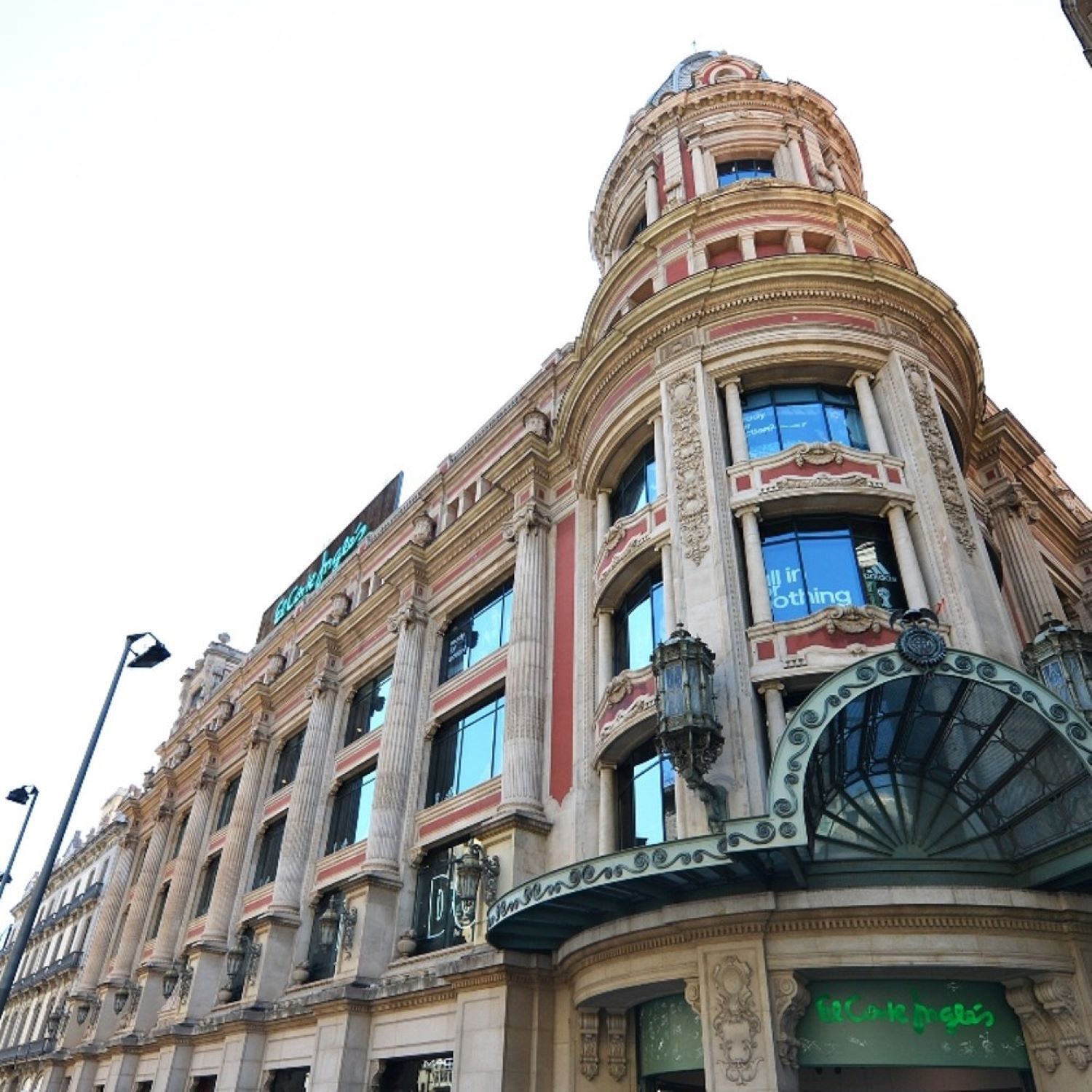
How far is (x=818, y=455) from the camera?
715 inches

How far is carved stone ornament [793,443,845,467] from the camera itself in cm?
1811

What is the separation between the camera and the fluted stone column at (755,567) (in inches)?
651

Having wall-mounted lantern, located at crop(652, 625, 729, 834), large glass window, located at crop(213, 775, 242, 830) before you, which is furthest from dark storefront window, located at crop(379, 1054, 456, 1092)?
large glass window, located at crop(213, 775, 242, 830)

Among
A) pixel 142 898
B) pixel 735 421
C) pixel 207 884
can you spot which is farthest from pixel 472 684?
pixel 142 898

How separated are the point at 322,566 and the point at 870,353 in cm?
2734

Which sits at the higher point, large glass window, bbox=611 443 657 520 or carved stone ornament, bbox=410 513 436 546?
carved stone ornament, bbox=410 513 436 546

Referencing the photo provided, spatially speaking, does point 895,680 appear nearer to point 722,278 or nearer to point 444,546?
point 722,278

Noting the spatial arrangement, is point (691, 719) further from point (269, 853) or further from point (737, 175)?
point (269, 853)

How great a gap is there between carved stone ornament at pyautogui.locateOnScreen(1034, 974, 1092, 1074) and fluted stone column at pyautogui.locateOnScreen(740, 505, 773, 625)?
22.9ft

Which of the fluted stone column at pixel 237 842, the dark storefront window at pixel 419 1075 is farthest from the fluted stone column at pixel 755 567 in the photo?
the fluted stone column at pixel 237 842

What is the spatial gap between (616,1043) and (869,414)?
45.4ft

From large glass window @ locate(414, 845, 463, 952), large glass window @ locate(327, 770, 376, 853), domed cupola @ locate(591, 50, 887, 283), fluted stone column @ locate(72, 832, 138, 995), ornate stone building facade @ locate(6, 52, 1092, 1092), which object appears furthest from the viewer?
fluted stone column @ locate(72, 832, 138, 995)

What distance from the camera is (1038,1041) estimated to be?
482 inches

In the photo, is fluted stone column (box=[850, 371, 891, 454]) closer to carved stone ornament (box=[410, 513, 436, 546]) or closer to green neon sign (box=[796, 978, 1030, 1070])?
green neon sign (box=[796, 978, 1030, 1070])
